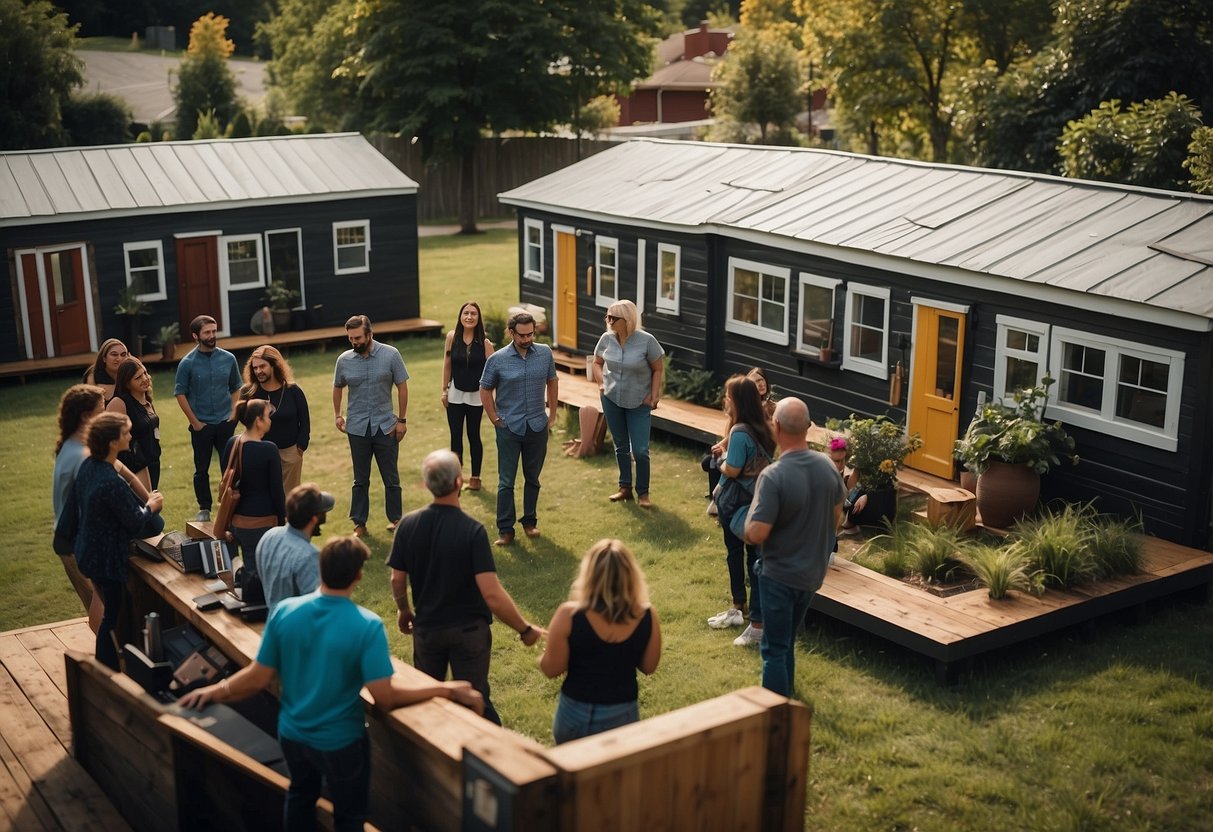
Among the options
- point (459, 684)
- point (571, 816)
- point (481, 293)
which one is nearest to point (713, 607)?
point (459, 684)

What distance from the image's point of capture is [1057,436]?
11664 mm

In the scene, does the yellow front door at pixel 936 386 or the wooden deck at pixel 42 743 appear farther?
the yellow front door at pixel 936 386

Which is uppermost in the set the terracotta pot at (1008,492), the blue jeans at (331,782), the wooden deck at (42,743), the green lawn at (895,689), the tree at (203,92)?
the tree at (203,92)

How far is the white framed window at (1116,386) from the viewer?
11023 mm

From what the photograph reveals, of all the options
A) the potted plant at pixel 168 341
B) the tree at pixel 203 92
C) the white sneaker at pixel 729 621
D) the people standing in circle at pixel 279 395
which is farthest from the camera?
the tree at pixel 203 92

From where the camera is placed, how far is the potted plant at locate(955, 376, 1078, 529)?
37.9ft

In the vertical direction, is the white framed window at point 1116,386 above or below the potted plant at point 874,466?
above

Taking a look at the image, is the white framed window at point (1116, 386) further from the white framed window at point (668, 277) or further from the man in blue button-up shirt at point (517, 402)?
the white framed window at point (668, 277)

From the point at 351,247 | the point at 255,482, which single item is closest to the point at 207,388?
the point at 255,482

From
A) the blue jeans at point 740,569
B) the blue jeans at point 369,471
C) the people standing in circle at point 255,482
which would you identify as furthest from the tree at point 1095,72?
the people standing in circle at point 255,482

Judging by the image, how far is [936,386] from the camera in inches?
529

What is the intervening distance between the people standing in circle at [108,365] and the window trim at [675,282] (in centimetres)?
796

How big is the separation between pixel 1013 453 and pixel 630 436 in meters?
3.55

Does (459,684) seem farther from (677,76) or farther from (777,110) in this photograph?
(677,76)
